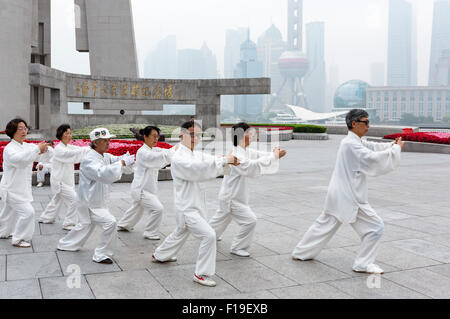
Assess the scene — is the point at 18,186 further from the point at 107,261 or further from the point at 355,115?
the point at 355,115

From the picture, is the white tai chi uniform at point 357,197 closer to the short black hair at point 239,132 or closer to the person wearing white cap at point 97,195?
the short black hair at point 239,132

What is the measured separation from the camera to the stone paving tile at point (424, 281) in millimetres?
4301

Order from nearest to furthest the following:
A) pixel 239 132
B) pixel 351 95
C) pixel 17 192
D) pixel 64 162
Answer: pixel 239 132
pixel 17 192
pixel 64 162
pixel 351 95

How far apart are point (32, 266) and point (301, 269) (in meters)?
2.92

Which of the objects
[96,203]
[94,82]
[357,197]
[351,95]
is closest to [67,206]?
[96,203]

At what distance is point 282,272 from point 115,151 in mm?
8241

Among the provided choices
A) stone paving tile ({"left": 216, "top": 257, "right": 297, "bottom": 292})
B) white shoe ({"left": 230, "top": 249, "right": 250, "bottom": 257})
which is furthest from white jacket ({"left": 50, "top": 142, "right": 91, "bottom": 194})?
stone paving tile ({"left": 216, "top": 257, "right": 297, "bottom": 292})

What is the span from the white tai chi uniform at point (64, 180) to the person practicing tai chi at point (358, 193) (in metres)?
3.65

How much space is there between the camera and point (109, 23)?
28.5 m

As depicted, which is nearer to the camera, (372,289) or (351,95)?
(372,289)

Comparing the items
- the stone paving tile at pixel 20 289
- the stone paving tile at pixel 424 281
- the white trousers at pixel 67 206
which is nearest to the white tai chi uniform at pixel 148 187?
the white trousers at pixel 67 206

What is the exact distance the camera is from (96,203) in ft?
17.6

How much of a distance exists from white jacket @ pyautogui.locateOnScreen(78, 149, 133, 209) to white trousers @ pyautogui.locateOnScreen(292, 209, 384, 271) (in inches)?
88.4

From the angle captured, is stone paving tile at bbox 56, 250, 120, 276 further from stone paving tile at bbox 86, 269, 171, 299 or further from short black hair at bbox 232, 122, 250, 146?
short black hair at bbox 232, 122, 250, 146
